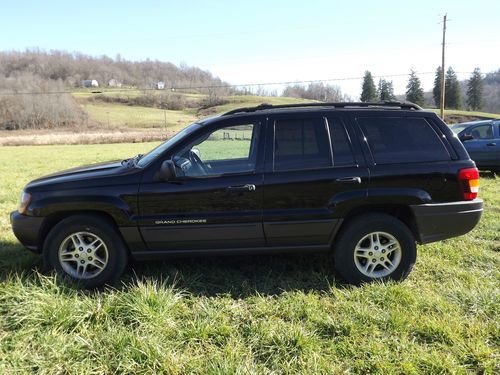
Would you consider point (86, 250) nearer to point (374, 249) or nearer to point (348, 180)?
point (348, 180)

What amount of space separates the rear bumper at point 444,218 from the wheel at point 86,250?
307 centimetres

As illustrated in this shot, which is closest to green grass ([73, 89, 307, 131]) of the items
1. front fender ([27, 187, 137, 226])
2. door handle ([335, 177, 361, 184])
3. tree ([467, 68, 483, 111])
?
tree ([467, 68, 483, 111])

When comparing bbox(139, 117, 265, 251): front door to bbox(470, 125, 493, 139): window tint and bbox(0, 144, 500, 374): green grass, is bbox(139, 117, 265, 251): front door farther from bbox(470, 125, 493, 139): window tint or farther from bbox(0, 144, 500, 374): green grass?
bbox(470, 125, 493, 139): window tint

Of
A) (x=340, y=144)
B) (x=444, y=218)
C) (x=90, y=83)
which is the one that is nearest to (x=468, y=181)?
(x=444, y=218)

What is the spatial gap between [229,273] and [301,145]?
1.61 m

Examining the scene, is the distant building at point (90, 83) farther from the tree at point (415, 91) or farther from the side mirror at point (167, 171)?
the side mirror at point (167, 171)

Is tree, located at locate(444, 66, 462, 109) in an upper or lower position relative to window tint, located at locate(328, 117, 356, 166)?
upper

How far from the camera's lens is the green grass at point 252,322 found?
2.69 metres

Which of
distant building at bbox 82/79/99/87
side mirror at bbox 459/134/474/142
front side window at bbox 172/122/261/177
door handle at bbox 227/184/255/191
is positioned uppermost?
distant building at bbox 82/79/99/87

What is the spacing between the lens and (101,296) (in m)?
3.62

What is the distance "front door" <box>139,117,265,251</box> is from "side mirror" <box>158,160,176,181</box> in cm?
11

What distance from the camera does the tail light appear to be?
385 centimetres

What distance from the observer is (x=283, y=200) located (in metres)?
3.83

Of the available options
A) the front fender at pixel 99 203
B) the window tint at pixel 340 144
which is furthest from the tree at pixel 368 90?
the front fender at pixel 99 203
